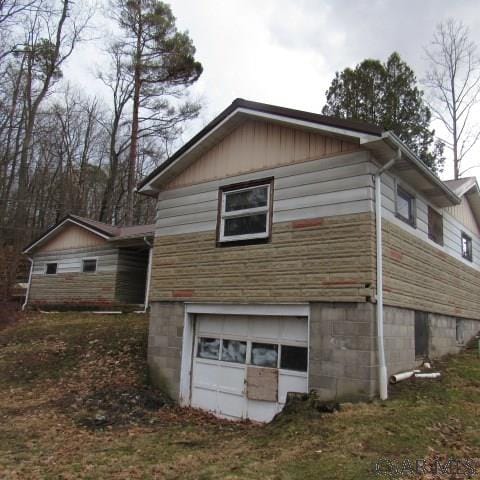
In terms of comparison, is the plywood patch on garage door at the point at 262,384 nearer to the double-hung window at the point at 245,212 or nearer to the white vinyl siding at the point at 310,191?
the double-hung window at the point at 245,212

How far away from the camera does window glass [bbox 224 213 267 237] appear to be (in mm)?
9219

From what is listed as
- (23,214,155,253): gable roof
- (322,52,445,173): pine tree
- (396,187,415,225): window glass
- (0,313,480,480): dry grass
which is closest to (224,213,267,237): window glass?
(396,187,415,225): window glass

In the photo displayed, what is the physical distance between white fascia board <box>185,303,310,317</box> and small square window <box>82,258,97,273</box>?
37.8 feet

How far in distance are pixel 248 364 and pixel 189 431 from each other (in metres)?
1.70

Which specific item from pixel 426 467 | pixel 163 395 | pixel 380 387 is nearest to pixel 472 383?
pixel 380 387

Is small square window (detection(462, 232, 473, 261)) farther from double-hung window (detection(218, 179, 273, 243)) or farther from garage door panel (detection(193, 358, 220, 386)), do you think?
garage door panel (detection(193, 358, 220, 386))

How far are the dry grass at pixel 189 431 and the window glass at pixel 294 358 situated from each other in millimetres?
1081

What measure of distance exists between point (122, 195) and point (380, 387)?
2954cm

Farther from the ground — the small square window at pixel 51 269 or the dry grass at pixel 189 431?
the small square window at pixel 51 269

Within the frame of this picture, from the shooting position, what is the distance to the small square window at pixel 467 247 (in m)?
13.5

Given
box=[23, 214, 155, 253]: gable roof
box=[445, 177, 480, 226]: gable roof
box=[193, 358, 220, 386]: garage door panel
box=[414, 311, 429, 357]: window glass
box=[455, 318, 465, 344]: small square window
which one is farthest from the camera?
box=[23, 214, 155, 253]: gable roof

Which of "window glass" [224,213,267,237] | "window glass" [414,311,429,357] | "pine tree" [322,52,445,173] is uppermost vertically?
"pine tree" [322,52,445,173]

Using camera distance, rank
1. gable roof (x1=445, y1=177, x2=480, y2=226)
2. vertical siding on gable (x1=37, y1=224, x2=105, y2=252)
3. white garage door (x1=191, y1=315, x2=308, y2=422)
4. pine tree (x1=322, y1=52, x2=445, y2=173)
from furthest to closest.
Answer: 1. pine tree (x1=322, y1=52, x2=445, y2=173)
2. vertical siding on gable (x1=37, y1=224, x2=105, y2=252)
3. gable roof (x1=445, y1=177, x2=480, y2=226)
4. white garage door (x1=191, y1=315, x2=308, y2=422)

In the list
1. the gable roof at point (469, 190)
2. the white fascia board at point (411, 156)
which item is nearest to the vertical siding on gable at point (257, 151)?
the white fascia board at point (411, 156)
